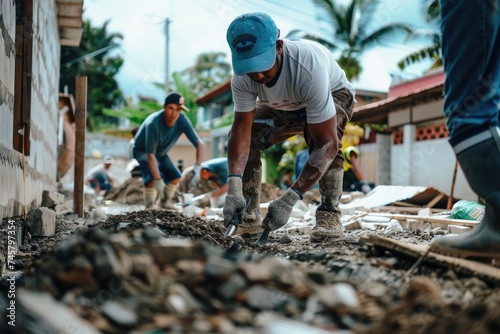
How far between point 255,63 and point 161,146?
15.0 ft

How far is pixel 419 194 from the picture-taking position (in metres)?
6.80

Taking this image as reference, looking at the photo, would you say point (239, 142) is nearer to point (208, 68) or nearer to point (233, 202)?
point (233, 202)

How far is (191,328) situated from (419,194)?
6246 mm

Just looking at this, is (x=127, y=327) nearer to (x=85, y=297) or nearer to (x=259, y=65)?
(x=85, y=297)

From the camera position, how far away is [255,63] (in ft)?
9.03

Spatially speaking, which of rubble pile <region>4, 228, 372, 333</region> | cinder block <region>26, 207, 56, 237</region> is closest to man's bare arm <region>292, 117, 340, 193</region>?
rubble pile <region>4, 228, 372, 333</region>

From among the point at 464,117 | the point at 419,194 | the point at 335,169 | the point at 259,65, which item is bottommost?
the point at 419,194

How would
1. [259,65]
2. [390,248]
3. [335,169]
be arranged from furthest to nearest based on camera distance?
[335,169]
[259,65]
[390,248]

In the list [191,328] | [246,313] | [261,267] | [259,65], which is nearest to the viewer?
[191,328]

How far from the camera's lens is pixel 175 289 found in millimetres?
1231

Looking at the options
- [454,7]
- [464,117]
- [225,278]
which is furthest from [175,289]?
[454,7]

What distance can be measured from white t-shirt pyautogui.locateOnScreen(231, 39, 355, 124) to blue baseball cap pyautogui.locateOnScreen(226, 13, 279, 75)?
0.83ft

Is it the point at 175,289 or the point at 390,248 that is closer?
the point at 175,289

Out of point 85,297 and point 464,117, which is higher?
point 464,117
